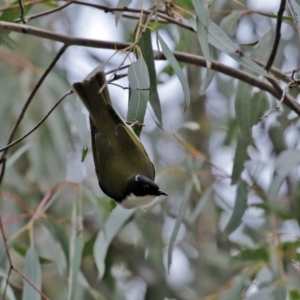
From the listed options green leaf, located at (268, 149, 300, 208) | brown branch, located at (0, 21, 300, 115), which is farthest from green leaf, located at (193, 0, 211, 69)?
green leaf, located at (268, 149, 300, 208)

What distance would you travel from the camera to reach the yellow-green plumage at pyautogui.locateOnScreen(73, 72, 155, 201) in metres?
1.59

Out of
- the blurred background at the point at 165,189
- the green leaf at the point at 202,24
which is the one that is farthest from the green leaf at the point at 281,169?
the green leaf at the point at 202,24

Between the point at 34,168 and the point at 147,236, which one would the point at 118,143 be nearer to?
the point at 34,168

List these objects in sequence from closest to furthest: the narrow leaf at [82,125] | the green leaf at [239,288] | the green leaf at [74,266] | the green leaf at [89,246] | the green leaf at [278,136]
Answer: the narrow leaf at [82,125] < the green leaf at [74,266] < the green leaf at [239,288] < the green leaf at [89,246] < the green leaf at [278,136]

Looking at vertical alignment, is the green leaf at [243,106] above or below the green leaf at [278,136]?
above

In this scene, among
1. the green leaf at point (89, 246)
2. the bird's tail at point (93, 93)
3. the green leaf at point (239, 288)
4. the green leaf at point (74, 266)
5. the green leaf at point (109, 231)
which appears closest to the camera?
the bird's tail at point (93, 93)

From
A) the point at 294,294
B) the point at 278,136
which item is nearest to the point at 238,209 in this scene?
the point at 294,294

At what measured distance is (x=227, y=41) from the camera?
166 cm

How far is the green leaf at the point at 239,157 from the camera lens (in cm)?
204

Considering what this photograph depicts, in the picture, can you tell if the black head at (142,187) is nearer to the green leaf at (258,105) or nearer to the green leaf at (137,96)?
the green leaf at (137,96)

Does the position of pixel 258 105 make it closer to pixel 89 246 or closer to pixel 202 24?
pixel 202 24

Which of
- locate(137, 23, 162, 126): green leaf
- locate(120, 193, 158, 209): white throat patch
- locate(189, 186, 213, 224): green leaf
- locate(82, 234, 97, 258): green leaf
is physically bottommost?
locate(82, 234, 97, 258): green leaf

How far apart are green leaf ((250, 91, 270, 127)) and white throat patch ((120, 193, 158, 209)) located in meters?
0.52

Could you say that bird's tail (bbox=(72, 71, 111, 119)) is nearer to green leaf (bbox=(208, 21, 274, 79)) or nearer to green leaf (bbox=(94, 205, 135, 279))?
green leaf (bbox=(208, 21, 274, 79))
